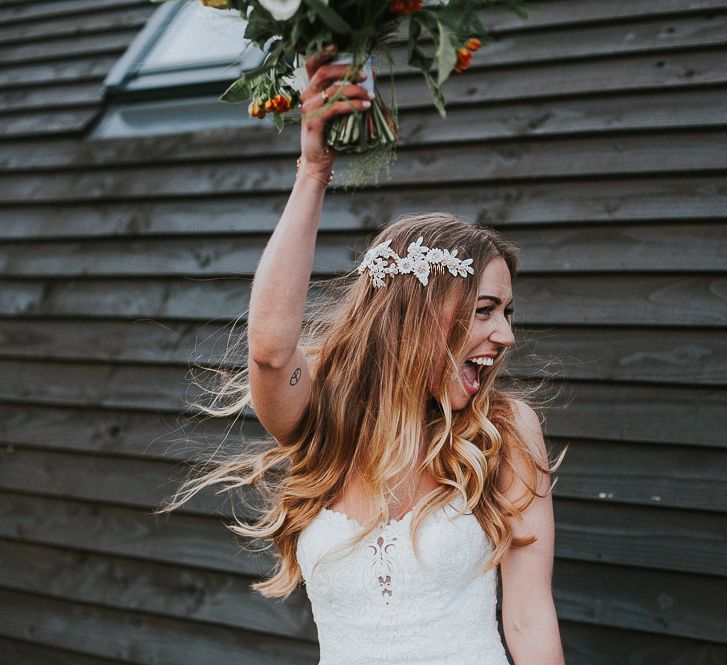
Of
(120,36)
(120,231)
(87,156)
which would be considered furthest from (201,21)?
(120,231)

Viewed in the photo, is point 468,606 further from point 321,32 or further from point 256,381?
point 321,32

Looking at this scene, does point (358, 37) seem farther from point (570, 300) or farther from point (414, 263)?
point (570, 300)

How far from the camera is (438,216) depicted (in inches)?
88.5

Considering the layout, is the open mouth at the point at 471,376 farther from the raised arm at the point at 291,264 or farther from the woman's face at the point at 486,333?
the raised arm at the point at 291,264

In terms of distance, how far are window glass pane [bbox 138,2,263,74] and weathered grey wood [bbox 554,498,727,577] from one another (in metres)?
2.71

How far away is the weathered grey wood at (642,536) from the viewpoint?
2770mm

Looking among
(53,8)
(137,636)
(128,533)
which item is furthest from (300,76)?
(53,8)

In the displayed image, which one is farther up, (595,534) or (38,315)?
(38,315)

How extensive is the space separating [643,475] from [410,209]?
4.43ft

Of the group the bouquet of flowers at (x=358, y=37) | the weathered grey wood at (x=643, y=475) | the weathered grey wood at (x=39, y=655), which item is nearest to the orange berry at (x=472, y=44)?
the bouquet of flowers at (x=358, y=37)

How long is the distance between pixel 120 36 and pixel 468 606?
3768 mm

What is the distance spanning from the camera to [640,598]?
112 inches

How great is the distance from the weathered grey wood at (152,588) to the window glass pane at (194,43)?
94.2 inches

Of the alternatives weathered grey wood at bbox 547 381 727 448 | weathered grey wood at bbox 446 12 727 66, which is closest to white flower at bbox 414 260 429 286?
weathered grey wood at bbox 547 381 727 448
